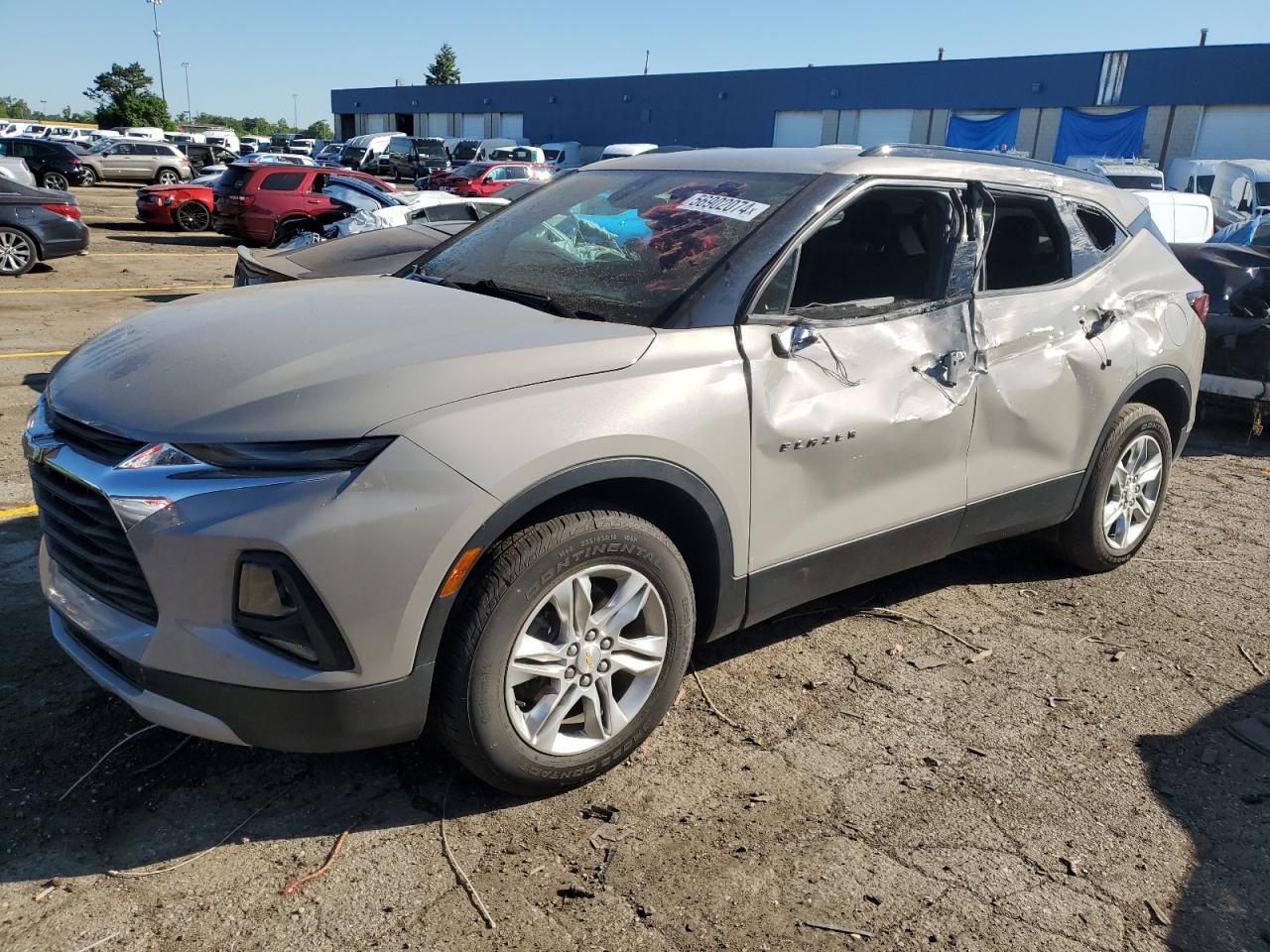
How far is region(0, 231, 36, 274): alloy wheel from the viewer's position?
1308cm

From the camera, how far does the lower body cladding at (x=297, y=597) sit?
2.29 m

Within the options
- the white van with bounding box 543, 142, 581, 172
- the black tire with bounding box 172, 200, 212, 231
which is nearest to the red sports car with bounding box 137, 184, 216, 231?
the black tire with bounding box 172, 200, 212, 231

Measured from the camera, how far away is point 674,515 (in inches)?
119

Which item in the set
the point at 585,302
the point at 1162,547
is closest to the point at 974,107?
the point at 1162,547

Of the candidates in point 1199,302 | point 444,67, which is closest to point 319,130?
point 444,67

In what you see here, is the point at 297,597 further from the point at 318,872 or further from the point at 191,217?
the point at 191,217

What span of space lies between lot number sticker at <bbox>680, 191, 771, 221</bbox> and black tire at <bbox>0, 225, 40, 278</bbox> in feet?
41.9

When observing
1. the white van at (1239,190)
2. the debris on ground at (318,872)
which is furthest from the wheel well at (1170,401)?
the white van at (1239,190)

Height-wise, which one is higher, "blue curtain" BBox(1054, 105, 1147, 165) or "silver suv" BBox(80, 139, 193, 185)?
"blue curtain" BBox(1054, 105, 1147, 165)

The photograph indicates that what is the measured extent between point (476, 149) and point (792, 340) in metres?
40.8

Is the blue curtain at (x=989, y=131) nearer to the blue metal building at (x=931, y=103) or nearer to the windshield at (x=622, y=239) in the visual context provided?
the blue metal building at (x=931, y=103)

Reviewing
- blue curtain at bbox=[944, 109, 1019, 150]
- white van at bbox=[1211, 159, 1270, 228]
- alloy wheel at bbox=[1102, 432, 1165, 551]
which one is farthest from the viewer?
blue curtain at bbox=[944, 109, 1019, 150]

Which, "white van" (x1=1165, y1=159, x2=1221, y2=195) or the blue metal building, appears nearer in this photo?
"white van" (x1=1165, y1=159, x2=1221, y2=195)

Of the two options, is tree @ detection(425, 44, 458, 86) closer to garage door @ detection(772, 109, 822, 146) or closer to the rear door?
garage door @ detection(772, 109, 822, 146)
